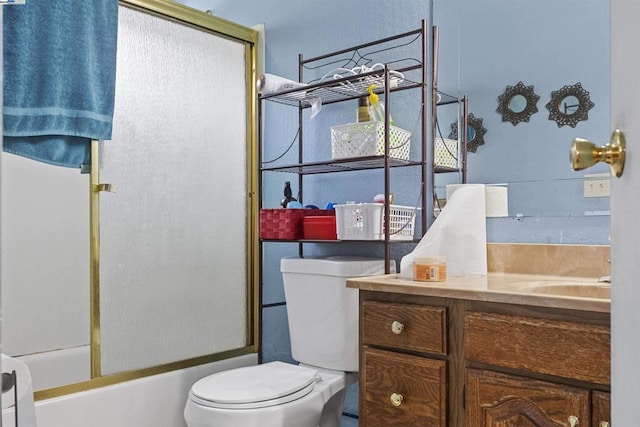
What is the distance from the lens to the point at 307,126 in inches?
92.5

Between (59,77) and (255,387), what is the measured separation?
3.91 feet

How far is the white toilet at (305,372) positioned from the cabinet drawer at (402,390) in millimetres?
256

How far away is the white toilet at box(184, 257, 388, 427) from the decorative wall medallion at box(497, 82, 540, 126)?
644 mm

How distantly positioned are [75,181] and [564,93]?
6.77 feet

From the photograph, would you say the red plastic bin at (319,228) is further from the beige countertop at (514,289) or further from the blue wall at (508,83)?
the beige countertop at (514,289)

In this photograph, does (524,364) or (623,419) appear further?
(524,364)

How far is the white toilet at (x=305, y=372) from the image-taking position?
162 cm

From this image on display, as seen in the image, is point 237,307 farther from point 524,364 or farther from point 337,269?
point 524,364

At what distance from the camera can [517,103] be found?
5.70ft

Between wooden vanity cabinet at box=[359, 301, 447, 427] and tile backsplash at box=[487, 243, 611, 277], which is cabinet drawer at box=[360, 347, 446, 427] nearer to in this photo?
wooden vanity cabinet at box=[359, 301, 447, 427]

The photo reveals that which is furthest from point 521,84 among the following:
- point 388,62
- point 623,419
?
point 623,419

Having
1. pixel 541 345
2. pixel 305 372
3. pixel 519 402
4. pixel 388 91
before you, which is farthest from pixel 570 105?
pixel 305 372

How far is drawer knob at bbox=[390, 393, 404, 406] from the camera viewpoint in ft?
4.75

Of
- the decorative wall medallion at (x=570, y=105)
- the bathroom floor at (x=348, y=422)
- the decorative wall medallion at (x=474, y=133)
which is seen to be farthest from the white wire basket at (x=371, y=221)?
the bathroom floor at (x=348, y=422)
